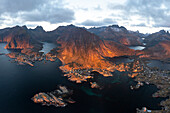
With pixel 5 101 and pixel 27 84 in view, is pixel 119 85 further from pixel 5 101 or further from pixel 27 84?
pixel 5 101

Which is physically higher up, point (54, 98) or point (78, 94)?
point (54, 98)

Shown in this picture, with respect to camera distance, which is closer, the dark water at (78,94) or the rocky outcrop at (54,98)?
the dark water at (78,94)

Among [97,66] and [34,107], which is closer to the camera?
[34,107]

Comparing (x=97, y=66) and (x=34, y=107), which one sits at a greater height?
(x=97, y=66)

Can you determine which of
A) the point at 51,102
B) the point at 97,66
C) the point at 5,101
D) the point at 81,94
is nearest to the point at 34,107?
the point at 51,102

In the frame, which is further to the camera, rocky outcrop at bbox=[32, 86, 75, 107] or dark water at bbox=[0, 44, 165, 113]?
rocky outcrop at bbox=[32, 86, 75, 107]

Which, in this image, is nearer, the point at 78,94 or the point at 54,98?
the point at 54,98

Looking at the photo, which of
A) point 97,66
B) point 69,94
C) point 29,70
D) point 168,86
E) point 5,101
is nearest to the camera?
point 5,101

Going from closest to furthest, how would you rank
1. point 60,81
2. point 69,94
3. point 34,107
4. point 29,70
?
point 34,107 → point 69,94 → point 60,81 → point 29,70
